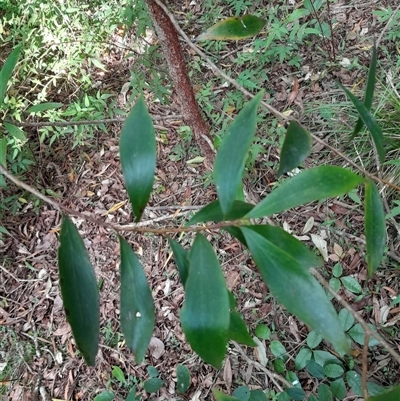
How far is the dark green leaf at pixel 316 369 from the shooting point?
1.33 meters

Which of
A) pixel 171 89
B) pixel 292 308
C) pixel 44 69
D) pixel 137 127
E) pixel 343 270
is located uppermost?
pixel 137 127

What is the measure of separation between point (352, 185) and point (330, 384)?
0.99 metres

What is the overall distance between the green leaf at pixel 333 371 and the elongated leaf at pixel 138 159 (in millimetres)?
1011

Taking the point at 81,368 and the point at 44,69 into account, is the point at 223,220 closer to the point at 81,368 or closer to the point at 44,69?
the point at 81,368

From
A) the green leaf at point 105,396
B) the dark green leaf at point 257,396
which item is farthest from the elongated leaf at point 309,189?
the green leaf at point 105,396

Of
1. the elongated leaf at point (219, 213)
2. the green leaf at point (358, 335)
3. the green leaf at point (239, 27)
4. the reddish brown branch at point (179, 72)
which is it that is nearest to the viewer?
the elongated leaf at point (219, 213)

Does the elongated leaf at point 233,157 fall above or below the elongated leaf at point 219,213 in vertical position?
above

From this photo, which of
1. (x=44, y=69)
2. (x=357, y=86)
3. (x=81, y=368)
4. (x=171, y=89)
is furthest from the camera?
(x=44, y=69)

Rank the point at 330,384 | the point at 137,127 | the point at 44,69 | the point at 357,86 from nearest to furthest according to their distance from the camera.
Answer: the point at 137,127
the point at 330,384
the point at 357,86
the point at 44,69

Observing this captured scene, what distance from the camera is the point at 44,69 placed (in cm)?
218

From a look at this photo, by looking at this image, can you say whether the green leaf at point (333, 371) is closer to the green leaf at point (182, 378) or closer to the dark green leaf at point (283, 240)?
the green leaf at point (182, 378)

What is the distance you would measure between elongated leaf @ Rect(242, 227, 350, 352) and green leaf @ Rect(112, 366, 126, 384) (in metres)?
1.27

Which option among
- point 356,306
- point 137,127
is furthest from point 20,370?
point 137,127

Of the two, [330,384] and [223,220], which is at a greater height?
[223,220]
